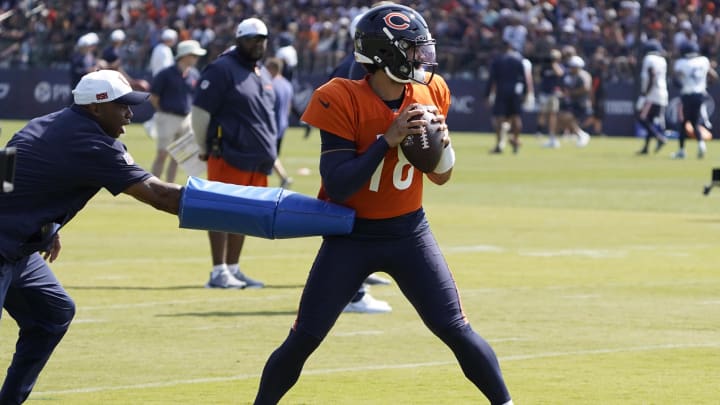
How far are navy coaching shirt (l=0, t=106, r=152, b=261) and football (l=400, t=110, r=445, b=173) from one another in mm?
1292

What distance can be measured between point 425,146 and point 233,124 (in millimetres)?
6634

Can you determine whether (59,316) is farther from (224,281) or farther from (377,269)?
(224,281)

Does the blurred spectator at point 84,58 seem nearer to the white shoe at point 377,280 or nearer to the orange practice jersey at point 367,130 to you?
the white shoe at point 377,280

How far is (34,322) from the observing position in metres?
7.92

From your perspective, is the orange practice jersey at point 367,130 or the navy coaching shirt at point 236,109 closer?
the orange practice jersey at point 367,130

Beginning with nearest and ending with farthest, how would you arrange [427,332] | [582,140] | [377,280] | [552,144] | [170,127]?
1. [427,332]
2. [377,280]
3. [170,127]
4. [552,144]
5. [582,140]

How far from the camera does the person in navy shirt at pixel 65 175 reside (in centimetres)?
747

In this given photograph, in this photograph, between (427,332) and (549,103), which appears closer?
(427,332)

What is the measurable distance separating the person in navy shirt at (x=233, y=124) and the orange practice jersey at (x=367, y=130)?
6225mm

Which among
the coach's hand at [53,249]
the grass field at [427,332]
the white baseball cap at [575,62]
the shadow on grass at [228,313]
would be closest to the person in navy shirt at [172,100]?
the grass field at [427,332]

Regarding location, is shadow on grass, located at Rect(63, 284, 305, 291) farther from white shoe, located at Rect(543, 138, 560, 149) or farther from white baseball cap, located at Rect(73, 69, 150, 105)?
white shoe, located at Rect(543, 138, 560, 149)

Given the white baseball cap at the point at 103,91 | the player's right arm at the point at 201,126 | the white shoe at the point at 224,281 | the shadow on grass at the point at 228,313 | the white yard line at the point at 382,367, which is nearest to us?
the white baseball cap at the point at 103,91

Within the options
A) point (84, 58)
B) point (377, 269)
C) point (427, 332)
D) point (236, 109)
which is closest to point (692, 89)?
point (84, 58)

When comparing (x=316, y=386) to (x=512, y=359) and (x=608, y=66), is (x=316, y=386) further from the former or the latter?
(x=608, y=66)
